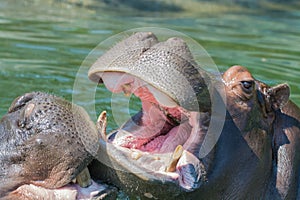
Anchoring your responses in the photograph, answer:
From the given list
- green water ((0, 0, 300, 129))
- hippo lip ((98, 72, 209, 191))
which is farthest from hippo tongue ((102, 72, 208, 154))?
green water ((0, 0, 300, 129))

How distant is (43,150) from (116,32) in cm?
801

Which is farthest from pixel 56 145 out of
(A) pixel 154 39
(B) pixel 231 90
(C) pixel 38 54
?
(C) pixel 38 54

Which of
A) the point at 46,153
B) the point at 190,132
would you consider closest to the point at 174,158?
the point at 190,132

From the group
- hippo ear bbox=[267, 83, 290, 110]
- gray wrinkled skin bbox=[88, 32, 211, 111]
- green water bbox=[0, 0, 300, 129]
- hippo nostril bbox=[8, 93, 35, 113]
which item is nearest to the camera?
gray wrinkled skin bbox=[88, 32, 211, 111]

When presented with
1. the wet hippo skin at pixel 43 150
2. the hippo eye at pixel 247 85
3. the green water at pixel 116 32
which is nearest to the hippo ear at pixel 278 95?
the hippo eye at pixel 247 85

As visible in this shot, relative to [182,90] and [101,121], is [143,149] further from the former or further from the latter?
[182,90]

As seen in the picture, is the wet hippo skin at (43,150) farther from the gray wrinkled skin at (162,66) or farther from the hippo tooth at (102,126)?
the gray wrinkled skin at (162,66)

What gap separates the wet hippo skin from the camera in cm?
353

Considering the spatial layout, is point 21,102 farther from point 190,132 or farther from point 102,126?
point 190,132

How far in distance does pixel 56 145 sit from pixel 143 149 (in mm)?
687

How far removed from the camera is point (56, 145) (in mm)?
3527

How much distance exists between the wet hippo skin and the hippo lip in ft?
0.69

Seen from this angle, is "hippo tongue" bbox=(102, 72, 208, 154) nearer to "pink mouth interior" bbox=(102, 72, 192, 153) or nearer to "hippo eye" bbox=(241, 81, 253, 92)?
"pink mouth interior" bbox=(102, 72, 192, 153)

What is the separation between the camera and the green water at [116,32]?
8547 mm
